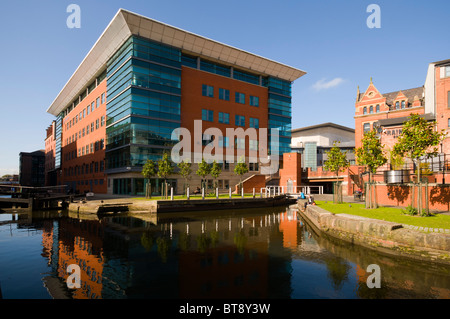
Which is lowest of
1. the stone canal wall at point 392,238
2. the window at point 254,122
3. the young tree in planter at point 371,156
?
the stone canal wall at point 392,238

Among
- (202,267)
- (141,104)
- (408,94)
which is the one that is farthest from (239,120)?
(202,267)

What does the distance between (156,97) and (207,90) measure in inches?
381

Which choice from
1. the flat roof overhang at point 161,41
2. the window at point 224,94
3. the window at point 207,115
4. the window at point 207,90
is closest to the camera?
the flat roof overhang at point 161,41

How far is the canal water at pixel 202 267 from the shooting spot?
26.3 feet

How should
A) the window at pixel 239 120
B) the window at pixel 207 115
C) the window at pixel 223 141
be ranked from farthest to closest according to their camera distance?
the window at pixel 239 120
the window at pixel 223 141
the window at pixel 207 115

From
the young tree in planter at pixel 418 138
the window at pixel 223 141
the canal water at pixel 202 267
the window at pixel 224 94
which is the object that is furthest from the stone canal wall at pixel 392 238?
the window at pixel 224 94

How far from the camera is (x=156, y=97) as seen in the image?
39.6m

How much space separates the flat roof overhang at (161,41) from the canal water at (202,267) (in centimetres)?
3075

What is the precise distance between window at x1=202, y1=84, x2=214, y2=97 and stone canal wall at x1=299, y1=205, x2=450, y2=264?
1359 inches

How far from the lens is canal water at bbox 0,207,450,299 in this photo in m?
8.02

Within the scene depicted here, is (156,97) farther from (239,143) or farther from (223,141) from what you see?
(239,143)

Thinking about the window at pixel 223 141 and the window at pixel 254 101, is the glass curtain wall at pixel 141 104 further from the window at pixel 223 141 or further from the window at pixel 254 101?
the window at pixel 254 101

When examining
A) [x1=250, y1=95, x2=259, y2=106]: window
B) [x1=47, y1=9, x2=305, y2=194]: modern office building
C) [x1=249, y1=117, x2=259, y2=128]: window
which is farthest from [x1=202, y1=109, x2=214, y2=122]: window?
[x1=250, y1=95, x2=259, y2=106]: window
